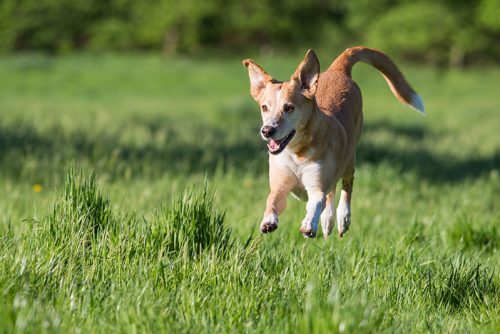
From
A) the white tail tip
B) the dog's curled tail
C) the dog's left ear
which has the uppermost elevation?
the dog's curled tail

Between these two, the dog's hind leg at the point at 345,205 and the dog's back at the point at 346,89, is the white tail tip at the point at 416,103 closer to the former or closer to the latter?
the dog's back at the point at 346,89

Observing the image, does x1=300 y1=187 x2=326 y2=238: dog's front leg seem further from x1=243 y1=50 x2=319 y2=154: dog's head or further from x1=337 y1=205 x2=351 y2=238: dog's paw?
x1=337 y1=205 x2=351 y2=238: dog's paw

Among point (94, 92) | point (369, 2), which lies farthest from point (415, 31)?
point (94, 92)

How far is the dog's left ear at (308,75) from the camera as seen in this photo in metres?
3.87

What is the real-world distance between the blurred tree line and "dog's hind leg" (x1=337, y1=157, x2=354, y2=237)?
123ft

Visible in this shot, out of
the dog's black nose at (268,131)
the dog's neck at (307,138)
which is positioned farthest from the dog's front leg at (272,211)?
the dog's black nose at (268,131)

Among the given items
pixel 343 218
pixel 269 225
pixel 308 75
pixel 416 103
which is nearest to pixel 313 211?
pixel 269 225

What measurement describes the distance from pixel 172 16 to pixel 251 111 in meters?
28.4

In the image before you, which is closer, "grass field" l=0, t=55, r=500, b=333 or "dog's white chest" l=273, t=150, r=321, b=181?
"grass field" l=0, t=55, r=500, b=333

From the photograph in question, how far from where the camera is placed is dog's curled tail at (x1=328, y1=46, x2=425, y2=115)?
198 inches

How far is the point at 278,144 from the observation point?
3.79m

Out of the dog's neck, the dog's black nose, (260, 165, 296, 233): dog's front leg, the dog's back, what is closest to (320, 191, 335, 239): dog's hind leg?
the dog's back

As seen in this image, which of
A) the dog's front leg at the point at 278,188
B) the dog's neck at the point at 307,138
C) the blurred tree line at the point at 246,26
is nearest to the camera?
the dog's front leg at the point at 278,188

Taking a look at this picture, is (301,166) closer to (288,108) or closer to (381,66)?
(288,108)
